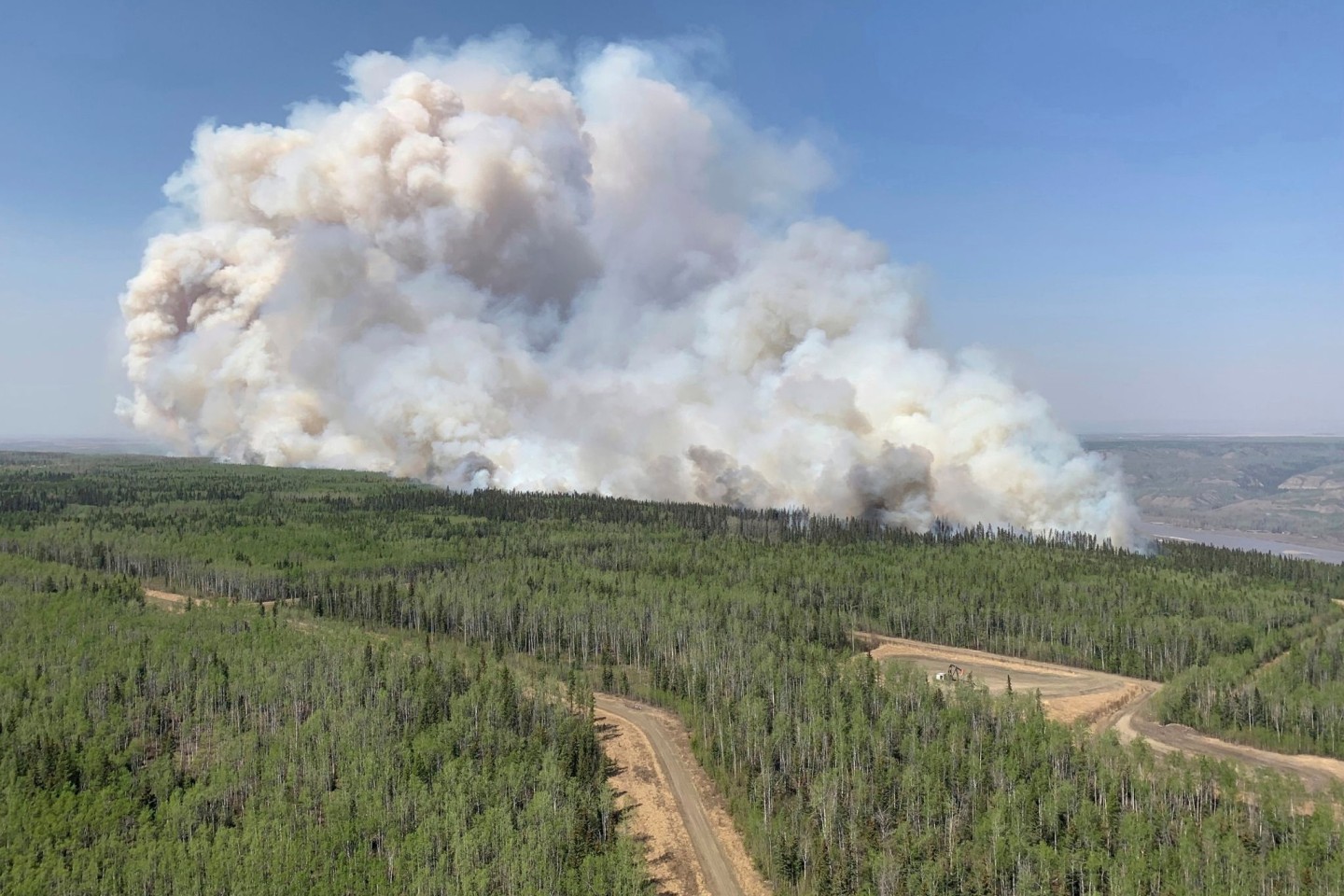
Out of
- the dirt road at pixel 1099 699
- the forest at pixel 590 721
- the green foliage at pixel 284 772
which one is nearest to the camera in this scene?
the green foliage at pixel 284 772

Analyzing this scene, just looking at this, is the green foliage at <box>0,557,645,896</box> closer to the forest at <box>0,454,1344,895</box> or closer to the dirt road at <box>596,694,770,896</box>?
the forest at <box>0,454,1344,895</box>

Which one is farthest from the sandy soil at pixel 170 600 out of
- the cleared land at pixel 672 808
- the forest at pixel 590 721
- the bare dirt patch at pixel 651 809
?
the bare dirt patch at pixel 651 809

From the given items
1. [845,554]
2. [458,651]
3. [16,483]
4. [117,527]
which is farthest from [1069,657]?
[16,483]

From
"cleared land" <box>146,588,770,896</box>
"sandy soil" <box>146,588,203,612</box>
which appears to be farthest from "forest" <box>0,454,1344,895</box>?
"sandy soil" <box>146,588,203,612</box>

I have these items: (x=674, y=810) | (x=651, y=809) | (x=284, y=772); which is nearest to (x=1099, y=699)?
(x=674, y=810)

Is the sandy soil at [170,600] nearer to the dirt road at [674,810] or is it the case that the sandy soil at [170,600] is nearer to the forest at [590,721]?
the forest at [590,721]

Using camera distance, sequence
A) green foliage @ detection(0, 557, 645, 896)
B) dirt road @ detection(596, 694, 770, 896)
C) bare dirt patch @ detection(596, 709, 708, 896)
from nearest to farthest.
Answer: green foliage @ detection(0, 557, 645, 896) < dirt road @ detection(596, 694, 770, 896) < bare dirt patch @ detection(596, 709, 708, 896)

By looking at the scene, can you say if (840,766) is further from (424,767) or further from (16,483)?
(16,483)
